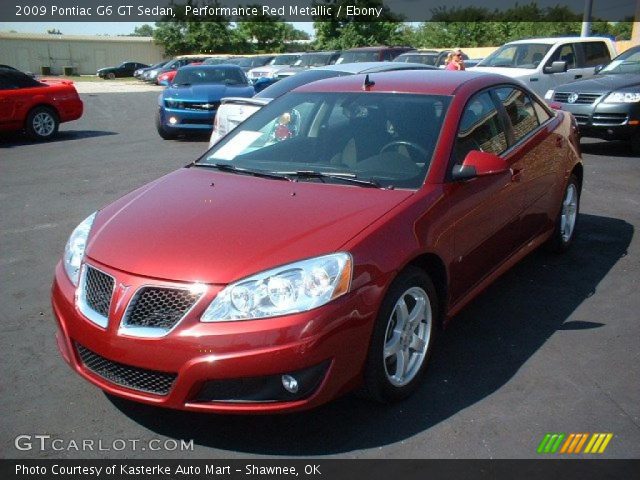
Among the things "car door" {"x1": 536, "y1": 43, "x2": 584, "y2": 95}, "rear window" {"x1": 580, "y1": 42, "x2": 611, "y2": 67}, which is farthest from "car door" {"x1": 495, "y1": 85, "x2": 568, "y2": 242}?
"rear window" {"x1": 580, "y1": 42, "x2": 611, "y2": 67}

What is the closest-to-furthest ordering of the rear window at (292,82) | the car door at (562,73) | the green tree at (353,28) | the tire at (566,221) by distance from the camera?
the tire at (566,221)
the rear window at (292,82)
the car door at (562,73)
the green tree at (353,28)

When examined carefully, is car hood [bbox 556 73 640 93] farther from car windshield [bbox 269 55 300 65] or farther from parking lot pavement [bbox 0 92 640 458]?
car windshield [bbox 269 55 300 65]

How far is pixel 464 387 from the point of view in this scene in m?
3.68

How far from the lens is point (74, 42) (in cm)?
6644

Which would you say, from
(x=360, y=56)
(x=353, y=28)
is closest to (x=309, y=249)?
(x=360, y=56)

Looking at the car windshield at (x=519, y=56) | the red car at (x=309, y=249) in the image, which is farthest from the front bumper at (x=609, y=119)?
the red car at (x=309, y=249)

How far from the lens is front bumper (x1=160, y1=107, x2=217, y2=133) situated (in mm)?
13914

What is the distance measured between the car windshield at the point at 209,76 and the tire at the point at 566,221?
33.8 feet

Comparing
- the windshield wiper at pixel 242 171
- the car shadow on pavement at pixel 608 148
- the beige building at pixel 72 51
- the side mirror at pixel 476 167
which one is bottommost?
the beige building at pixel 72 51

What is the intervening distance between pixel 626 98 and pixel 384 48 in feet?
35.1

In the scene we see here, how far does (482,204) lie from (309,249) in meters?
1.44

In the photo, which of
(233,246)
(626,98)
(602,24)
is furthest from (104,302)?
(602,24)

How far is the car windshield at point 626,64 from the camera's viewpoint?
1195 cm
